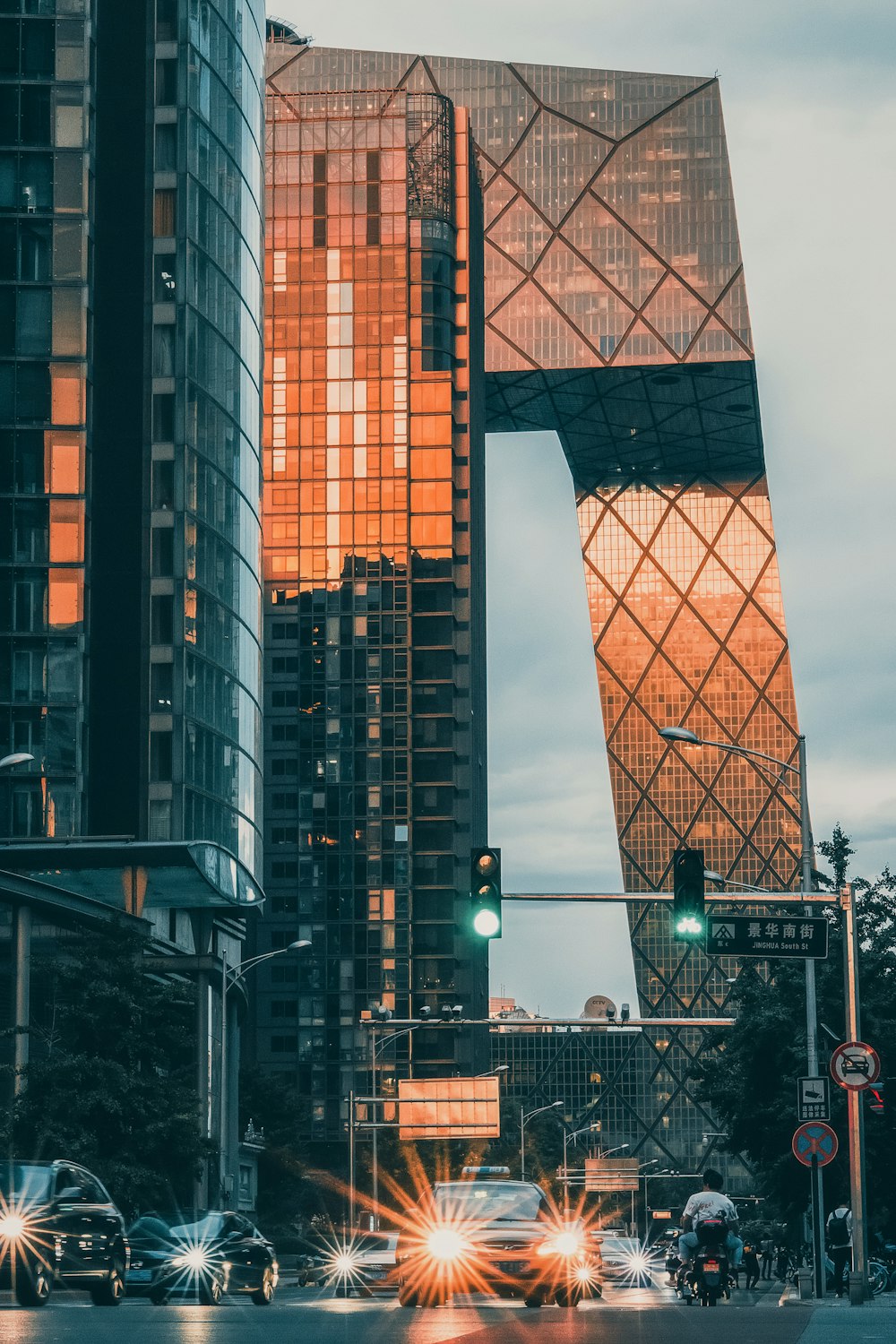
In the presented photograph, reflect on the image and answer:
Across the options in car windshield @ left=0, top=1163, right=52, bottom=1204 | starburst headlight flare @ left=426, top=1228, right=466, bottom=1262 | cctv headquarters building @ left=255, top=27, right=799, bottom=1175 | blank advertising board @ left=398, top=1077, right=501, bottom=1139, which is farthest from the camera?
cctv headquarters building @ left=255, top=27, right=799, bottom=1175

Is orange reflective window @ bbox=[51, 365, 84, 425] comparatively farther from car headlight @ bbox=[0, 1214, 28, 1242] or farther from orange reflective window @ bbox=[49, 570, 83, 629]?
car headlight @ bbox=[0, 1214, 28, 1242]

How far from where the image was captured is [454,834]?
6240 inches

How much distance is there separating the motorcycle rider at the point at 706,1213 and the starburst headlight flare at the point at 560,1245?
9.00ft

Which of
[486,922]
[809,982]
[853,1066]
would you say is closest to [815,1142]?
[853,1066]

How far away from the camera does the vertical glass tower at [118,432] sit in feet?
274

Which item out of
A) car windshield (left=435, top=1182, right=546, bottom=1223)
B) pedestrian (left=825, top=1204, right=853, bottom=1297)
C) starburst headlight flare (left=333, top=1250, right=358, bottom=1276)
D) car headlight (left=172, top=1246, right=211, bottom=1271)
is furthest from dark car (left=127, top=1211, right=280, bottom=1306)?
starburst headlight flare (left=333, top=1250, right=358, bottom=1276)

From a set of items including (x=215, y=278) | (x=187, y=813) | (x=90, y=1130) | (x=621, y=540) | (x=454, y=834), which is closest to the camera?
(x=90, y=1130)

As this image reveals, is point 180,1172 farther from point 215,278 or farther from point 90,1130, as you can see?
point 215,278

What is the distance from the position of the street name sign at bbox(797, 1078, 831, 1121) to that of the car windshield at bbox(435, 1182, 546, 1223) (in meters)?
9.30

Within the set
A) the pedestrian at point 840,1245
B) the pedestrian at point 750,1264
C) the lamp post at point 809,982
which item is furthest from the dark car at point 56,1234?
the pedestrian at point 750,1264

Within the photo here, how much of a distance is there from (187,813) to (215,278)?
21813 millimetres

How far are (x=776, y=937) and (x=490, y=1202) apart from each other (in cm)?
843

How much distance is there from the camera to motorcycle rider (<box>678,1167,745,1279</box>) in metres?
31.5

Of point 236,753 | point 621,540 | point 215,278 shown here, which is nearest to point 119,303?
point 215,278
